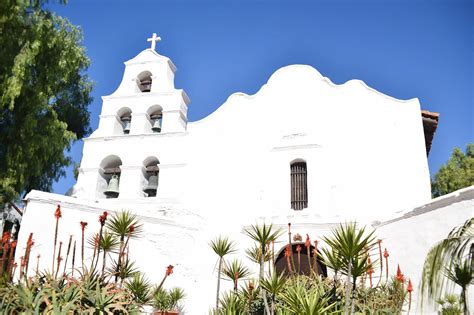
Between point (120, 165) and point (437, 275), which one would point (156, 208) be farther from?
point (437, 275)

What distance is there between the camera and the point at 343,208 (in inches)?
512

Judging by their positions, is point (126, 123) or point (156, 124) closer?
point (156, 124)

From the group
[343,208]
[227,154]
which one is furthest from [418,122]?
[227,154]

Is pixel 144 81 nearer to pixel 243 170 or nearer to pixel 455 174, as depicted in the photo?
pixel 243 170

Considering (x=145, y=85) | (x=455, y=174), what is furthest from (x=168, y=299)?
(x=455, y=174)

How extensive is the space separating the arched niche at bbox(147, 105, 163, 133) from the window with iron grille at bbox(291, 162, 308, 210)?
18.1ft

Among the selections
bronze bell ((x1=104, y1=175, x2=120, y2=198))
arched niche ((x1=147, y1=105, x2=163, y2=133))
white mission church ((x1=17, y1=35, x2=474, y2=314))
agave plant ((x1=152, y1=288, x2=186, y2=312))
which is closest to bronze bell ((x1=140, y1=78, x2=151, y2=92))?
white mission church ((x1=17, y1=35, x2=474, y2=314))

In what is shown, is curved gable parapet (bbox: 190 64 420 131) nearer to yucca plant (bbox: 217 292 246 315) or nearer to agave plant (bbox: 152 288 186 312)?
agave plant (bbox: 152 288 186 312)

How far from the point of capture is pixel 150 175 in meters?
15.5

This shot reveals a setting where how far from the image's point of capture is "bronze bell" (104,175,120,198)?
1484 cm

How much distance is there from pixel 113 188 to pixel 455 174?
55.9 feet

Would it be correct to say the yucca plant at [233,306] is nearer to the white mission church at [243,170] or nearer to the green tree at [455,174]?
the white mission church at [243,170]

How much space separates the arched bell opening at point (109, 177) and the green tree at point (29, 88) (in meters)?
1.46

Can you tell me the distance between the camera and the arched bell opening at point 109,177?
14.9 m
